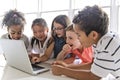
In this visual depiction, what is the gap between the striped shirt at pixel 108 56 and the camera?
1025mm

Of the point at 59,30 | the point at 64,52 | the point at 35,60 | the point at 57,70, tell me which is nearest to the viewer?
the point at 57,70

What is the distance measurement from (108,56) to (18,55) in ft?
1.90

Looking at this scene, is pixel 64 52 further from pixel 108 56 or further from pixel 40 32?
pixel 108 56

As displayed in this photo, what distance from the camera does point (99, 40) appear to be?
3.56ft

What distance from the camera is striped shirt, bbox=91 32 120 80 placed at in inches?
40.4

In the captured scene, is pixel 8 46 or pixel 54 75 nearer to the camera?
pixel 54 75

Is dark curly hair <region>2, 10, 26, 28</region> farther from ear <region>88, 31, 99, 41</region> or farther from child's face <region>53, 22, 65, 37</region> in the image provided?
ear <region>88, 31, 99, 41</region>

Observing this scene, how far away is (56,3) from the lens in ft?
13.1

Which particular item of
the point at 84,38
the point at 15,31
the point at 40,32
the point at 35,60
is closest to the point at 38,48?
the point at 40,32

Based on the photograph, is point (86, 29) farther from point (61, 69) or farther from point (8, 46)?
point (8, 46)

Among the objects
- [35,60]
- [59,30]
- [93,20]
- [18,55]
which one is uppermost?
[93,20]

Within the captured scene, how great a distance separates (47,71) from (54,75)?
120 mm

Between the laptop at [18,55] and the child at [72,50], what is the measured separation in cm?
37

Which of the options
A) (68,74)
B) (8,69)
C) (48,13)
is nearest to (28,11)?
(48,13)
